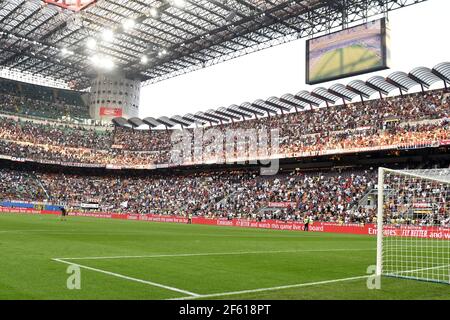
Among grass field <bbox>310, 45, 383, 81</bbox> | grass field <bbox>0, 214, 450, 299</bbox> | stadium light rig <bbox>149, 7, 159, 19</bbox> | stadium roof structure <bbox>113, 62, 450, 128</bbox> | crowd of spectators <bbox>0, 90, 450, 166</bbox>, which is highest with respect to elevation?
stadium light rig <bbox>149, 7, 159, 19</bbox>

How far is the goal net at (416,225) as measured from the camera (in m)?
13.6

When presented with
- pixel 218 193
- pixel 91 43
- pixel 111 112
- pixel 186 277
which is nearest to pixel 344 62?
pixel 218 193

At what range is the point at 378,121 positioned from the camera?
49.9 meters

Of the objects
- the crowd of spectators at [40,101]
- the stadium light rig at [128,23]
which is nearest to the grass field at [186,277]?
the stadium light rig at [128,23]

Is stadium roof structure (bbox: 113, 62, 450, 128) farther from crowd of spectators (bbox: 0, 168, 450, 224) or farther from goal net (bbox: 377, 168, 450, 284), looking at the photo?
goal net (bbox: 377, 168, 450, 284)

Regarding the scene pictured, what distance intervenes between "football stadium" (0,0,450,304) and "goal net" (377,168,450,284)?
19 centimetres

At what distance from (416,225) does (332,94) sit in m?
29.7

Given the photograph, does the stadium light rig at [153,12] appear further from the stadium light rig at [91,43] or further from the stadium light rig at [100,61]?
the stadium light rig at [100,61]

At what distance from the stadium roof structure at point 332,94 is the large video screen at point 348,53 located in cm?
1414

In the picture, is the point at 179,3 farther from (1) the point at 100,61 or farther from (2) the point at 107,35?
(1) the point at 100,61

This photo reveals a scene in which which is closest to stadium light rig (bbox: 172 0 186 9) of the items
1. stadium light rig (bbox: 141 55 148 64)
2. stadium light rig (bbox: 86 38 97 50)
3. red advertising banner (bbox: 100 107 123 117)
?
stadium light rig (bbox: 86 38 97 50)

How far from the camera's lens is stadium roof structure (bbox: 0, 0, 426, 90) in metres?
43.6

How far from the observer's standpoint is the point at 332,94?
5541cm
